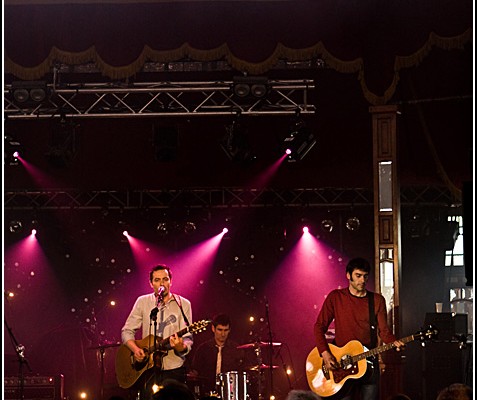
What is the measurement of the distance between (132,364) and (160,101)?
4.18 m

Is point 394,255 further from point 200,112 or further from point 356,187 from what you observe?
point 356,187

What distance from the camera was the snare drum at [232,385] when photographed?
9.71m

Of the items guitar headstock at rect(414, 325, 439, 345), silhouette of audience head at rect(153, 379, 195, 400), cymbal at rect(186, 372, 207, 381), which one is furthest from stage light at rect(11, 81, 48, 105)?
silhouette of audience head at rect(153, 379, 195, 400)

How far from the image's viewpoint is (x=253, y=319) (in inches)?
623

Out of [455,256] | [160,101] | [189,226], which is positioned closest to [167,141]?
[160,101]

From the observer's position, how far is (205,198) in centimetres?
1548

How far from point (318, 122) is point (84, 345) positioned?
19.9 ft

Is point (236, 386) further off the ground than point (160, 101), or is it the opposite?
point (160, 101)

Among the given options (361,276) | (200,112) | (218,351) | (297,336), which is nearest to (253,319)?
(297,336)

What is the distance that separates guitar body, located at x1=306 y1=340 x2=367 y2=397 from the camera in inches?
315

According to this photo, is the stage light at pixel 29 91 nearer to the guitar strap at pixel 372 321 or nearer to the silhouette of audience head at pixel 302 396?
the guitar strap at pixel 372 321

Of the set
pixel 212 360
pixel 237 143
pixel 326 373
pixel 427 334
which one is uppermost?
pixel 237 143

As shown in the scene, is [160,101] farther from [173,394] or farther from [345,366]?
[173,394]

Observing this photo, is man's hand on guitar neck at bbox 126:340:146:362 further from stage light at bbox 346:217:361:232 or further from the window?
the window
